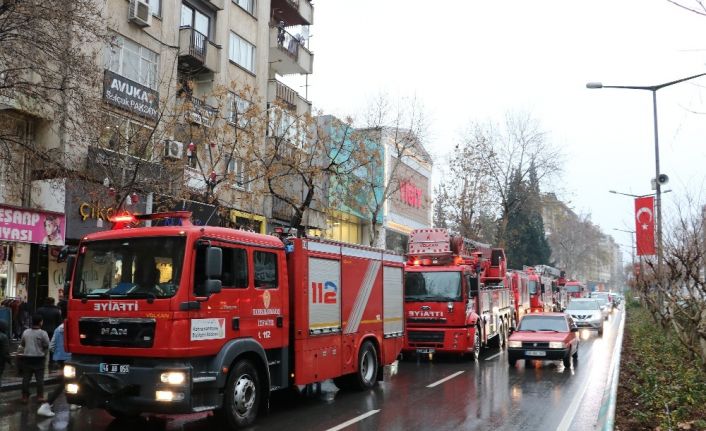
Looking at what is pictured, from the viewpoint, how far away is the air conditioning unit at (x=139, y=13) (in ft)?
71.2

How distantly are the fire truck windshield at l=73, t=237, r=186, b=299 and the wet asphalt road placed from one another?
2143 mm

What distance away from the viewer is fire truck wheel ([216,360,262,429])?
8.85m

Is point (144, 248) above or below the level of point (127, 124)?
below

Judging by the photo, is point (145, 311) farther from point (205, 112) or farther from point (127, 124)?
point (205, 112)

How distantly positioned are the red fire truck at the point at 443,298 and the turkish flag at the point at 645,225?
515 centimetres

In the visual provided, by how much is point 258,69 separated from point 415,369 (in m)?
17.7

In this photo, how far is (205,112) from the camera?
73.2 feet

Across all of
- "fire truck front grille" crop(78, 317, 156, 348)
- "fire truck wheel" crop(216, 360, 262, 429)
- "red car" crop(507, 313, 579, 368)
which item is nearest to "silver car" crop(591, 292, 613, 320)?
"red car" crop(507, 313, 579, 368)

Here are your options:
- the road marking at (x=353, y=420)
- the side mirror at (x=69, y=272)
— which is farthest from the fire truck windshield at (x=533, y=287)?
the side mirror at (x=69, y=272)

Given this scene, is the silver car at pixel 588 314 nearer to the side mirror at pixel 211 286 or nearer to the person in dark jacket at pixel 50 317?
the person in dark jacket at pixel 50 317

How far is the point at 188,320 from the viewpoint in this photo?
838 centimetres

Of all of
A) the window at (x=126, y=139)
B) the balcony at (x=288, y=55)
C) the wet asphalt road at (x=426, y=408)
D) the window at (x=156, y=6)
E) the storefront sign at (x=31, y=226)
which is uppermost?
the balcony at (x=288, y=55)

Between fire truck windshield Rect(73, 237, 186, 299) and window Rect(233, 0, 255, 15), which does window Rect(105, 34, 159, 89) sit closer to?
window Rect(233, 0, 255, 15)

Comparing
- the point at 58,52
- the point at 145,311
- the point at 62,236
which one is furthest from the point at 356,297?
the point at 62,236
